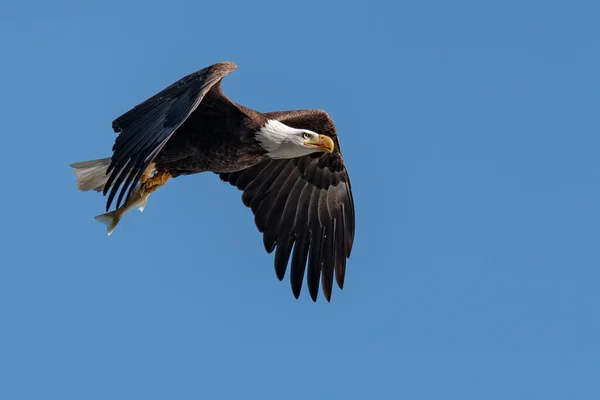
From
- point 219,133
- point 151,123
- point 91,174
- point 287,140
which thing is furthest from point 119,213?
point 151,123

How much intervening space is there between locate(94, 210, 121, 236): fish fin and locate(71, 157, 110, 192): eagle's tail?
1.63 feet

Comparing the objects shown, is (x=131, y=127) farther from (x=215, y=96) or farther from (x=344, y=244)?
Result: (x=344, y=244)

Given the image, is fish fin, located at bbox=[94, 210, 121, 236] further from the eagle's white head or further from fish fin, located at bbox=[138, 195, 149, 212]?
the eagle's white head

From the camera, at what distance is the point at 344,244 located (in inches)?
503

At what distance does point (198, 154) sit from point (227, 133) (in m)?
0.36

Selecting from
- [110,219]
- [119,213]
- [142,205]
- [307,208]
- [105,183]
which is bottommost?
[110,219]

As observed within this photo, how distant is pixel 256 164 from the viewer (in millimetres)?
12523

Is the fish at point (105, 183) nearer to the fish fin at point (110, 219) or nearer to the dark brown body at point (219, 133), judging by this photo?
the fish fin at point (110, 219)

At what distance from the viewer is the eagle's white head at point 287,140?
11086 mm

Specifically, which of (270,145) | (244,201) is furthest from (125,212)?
(270,145)

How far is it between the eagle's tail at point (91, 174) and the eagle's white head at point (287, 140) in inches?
90.4

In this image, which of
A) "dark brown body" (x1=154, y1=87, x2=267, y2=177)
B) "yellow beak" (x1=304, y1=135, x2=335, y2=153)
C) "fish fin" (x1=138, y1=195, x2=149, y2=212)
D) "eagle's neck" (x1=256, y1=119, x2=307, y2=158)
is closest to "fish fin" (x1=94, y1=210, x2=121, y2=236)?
"fish fin" (x1=138, y1=195, x2=149, y2=212)

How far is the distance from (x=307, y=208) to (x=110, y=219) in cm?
221

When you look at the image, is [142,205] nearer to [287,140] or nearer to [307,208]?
[307,208]
